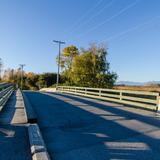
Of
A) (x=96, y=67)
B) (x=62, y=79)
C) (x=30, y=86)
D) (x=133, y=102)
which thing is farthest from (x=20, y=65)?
(x=133, y=102)

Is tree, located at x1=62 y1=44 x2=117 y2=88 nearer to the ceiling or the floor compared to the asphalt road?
nearer to the ceiling

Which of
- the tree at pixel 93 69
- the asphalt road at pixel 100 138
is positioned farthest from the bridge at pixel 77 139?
the tree at pixel 93 69

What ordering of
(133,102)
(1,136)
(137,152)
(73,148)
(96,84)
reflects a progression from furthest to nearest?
(96,84)
(133,102)
(1,136)
(73,148)
(137,152)

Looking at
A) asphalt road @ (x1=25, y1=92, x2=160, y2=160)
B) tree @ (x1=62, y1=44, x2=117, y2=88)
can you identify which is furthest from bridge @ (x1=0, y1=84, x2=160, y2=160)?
tree @ (x1=62, y1=44, x2=117, y2=88)

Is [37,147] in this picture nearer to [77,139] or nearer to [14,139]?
[14,139]

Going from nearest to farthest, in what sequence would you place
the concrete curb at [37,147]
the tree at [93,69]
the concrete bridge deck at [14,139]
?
the concrete curb at [37,147] → the concrete bridge deck at [14,139] → the tree at [93,69]

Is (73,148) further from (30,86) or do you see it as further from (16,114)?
(30,86)

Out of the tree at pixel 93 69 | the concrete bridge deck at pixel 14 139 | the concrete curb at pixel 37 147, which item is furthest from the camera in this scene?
the tree at pixel 93 69

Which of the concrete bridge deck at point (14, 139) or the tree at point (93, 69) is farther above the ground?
the tree at point (93, 69)

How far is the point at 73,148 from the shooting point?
20.9ft

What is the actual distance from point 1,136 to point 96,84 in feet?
137

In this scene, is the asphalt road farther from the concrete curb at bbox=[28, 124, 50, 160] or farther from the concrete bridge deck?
the concrete bridge deck

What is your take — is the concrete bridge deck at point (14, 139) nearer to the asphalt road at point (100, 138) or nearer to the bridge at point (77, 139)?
the bridge at point (77, 139)

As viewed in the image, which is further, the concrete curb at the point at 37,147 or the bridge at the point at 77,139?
the bridge at the point at 77,139
